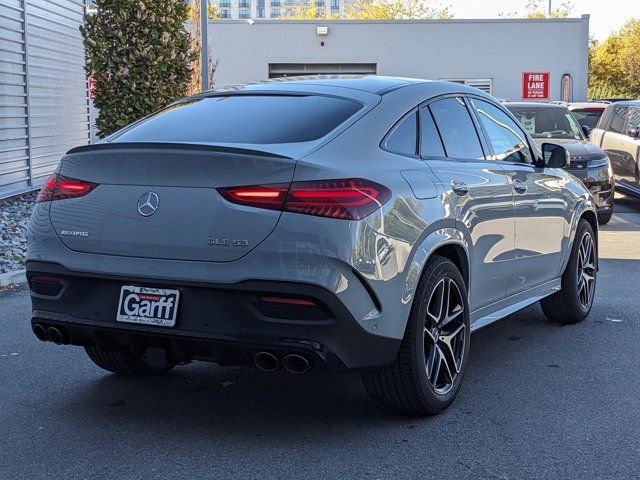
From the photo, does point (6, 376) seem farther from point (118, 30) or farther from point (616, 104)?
point (616, 104)

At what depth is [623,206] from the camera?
1667 centimetres

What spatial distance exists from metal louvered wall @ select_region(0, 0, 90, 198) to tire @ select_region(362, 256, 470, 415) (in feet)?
32.9

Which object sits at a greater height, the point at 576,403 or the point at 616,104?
the point at 616,104

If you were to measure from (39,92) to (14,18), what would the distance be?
5.12ft

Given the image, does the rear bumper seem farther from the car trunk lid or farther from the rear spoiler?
the rear spoiler

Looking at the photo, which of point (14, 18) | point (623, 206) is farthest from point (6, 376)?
point (623, 206)

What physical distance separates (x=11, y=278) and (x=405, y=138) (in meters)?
5.07

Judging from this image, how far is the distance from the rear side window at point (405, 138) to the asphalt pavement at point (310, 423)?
4.28 feet

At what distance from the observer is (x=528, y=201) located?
19.0 feet

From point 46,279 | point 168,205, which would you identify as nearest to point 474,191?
point 168,205

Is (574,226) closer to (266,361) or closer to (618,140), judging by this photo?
(266,361)

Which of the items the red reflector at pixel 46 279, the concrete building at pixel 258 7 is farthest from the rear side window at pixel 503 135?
the concrete building at pixel 258 7

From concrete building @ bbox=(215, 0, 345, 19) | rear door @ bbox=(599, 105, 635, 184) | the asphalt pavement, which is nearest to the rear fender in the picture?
the asphalt pavement

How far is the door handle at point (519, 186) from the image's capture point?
5.60m
